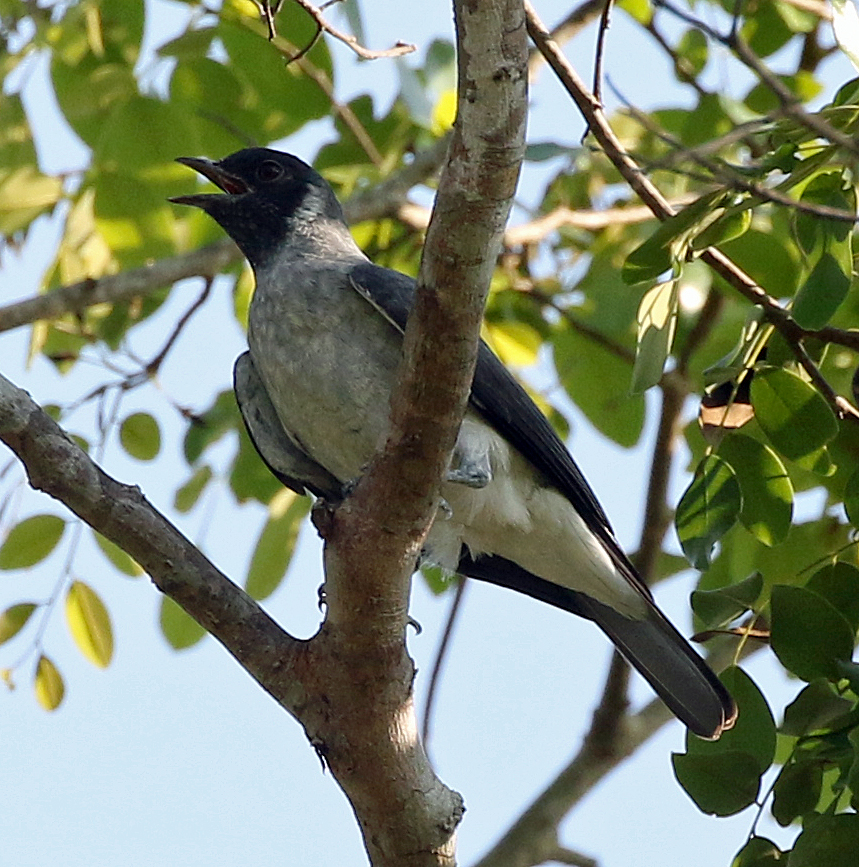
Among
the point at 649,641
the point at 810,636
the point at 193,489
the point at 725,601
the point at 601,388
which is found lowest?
the point at 810,636

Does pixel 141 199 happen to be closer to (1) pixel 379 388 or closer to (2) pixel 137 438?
(2) pixel 137 438

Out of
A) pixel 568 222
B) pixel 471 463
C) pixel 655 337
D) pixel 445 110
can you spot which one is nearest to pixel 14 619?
pixel 471 463

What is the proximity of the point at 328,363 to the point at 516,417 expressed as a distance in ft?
1.93

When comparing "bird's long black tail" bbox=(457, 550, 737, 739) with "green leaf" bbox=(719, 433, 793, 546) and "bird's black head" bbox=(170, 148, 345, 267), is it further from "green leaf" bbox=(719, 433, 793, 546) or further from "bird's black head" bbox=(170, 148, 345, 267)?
"bird's black head" bbox=(170, 148, 345, 267)

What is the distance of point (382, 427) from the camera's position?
13.1 feet

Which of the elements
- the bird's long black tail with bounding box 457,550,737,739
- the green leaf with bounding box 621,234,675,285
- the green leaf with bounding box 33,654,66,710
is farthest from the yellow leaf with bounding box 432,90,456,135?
the green leaf with bounding box 33,654,66,710

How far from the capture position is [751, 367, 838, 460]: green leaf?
11.1 ft

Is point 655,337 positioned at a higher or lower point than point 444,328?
higher

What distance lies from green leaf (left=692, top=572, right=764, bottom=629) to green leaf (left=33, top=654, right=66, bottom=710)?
197 centimetres

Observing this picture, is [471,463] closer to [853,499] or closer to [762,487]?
[762,487]

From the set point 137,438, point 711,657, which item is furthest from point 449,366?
point 711,657

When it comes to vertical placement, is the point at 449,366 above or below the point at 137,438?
below

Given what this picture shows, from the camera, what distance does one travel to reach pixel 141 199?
4.62 metres

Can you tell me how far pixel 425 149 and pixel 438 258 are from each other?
267cm
